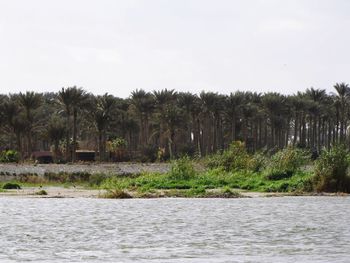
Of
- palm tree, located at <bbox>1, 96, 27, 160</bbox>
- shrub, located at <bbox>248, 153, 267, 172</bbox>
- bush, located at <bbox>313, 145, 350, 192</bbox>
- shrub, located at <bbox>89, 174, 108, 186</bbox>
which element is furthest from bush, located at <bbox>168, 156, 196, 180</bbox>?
palm tree, located at <bbox>1, 96, 27, 160</bbox>

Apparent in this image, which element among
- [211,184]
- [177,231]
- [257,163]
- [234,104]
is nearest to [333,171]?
[211,184]

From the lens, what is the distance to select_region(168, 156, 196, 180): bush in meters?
51.2

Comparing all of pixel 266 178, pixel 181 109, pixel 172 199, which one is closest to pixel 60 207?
pixel 172 199

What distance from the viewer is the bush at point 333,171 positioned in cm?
4275

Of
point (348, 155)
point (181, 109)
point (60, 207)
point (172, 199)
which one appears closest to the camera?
point (60, 207)

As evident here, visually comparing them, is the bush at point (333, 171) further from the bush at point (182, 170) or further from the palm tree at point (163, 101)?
the palm tree at point (163, 101)

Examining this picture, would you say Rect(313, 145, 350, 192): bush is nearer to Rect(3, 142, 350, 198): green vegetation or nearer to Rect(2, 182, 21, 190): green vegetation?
Rect(3, 142, 350, 198): green vegetation

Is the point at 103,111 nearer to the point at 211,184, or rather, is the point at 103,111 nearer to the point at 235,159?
the point at 235,159

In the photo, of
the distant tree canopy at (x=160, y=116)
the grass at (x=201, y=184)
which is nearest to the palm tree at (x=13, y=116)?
the distant tree canopy at (x=160, y=116)

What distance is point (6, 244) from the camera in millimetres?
19953

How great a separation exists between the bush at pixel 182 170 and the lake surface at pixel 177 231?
13.0m

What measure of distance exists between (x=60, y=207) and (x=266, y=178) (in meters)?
18.5

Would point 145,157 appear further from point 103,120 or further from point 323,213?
point 323,213

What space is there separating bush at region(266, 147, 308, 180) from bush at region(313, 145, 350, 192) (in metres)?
5.12
